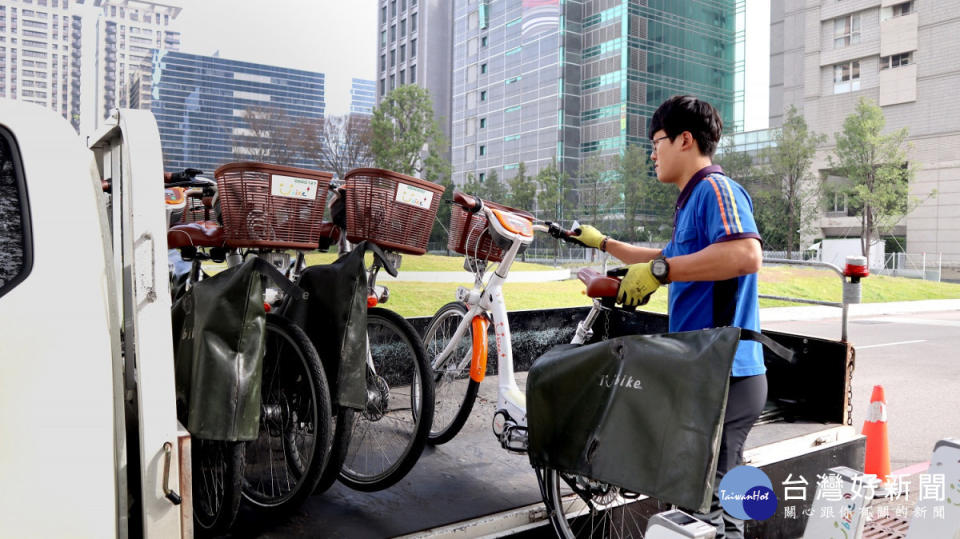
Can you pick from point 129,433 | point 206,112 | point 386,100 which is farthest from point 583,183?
point 129,433

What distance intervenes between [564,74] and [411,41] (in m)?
10.2

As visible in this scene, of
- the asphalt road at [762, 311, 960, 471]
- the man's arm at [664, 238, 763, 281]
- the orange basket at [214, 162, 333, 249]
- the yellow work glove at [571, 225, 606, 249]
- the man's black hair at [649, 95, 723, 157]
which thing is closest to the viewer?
the man's arm at [664, 238, 763, 281]

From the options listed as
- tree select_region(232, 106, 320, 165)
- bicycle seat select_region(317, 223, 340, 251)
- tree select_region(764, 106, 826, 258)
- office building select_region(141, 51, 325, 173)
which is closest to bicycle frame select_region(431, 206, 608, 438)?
bicycle seat select_region(317, 223, 340, 251)

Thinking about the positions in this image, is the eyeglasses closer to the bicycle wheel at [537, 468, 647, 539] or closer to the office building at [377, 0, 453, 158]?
the bicycle wheel at [537, 468, 647, 539]

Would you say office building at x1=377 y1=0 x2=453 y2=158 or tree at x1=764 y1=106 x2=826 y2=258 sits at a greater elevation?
office building at x1=377 y1=0 x2=453 y2=158

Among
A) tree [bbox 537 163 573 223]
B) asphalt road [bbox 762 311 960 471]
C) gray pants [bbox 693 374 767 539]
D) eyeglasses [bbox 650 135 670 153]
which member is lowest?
asphalt road [bbox 762 311 960 471]

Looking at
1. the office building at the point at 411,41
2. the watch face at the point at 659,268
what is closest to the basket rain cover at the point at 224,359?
the watch face at the point at 659,268

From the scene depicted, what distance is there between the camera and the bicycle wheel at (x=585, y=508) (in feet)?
6.96

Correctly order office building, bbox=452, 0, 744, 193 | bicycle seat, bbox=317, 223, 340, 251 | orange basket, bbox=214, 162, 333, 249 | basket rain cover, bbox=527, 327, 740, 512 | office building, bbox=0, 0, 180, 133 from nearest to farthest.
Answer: basket rain cover, bbox=527, 327, 740, 512 < orange basket, bbox=214, 162, 333, 249 < bicycle seat, bbox=317, 223, 340, 251 < office building, bbox=0, 0, 180, 133 < office building, bbox=452, 0, 744, 193

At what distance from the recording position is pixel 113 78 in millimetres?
7816

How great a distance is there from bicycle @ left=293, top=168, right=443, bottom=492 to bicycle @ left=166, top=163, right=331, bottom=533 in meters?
0.12

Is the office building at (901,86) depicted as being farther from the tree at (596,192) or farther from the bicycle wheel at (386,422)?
the bicycle wheel at (386,422)

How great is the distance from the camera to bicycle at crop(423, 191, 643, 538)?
273 cm

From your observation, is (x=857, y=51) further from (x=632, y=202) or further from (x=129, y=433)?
(x=129, y=433)
